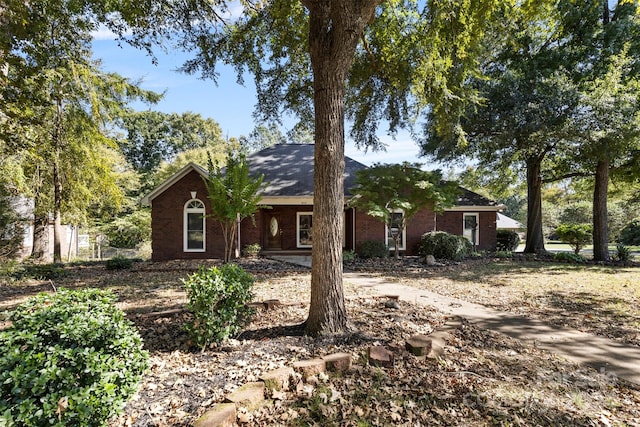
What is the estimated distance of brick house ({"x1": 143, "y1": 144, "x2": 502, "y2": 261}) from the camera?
1427 centimetres

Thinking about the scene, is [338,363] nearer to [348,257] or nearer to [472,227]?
[348,257]

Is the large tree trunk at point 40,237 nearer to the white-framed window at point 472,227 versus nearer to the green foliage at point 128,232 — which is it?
the green foliage at point 128,232

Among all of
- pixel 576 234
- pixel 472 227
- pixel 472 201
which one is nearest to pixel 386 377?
pixel 472 201

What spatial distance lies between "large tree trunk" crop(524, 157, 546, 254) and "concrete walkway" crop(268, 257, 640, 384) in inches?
532

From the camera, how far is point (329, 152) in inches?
164

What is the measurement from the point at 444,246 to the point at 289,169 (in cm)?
815

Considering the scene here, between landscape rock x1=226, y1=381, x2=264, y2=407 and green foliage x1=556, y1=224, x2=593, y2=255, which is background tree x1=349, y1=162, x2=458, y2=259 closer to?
landscape rock x1=226, y1=381, x2=264, y2=407

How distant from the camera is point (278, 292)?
726 centimetres

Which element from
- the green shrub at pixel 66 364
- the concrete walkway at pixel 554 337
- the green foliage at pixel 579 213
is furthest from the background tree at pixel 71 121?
the green foliage at pixel 579 213

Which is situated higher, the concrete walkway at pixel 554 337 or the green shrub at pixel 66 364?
the green shrub at pixel 66 364

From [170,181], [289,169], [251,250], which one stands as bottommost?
[251,250]

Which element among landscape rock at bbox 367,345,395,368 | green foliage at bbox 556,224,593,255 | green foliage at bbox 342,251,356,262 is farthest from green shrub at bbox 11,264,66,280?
green foliage at bbox 556,224,593,255

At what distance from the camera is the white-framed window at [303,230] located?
1647cm

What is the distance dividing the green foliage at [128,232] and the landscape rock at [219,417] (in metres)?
26.4
